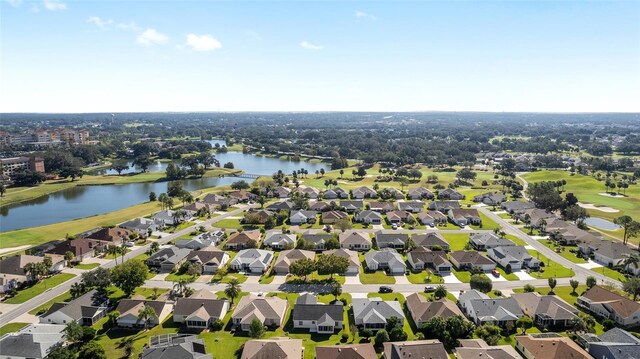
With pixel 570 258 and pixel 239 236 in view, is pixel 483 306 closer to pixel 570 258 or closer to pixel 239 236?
pixel 570 258

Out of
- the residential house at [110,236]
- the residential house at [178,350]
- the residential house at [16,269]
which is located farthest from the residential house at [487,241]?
the residential house at [16,269]

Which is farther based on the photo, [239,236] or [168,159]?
[168,159]

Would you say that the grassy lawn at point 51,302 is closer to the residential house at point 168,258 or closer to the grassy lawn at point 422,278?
the residential house at point 168,258

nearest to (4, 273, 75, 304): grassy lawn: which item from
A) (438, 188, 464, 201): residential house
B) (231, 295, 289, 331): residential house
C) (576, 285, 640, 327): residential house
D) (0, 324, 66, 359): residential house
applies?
(0, 324, 66, 359): residential house

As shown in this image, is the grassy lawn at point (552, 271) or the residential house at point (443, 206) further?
the residential house at point (443, 206)

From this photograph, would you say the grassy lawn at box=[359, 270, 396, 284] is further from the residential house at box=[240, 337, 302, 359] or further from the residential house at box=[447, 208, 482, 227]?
the residential house at box=[447, 208, 482, 227]

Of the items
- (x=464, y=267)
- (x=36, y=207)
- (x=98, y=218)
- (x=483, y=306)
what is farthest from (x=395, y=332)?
(x=36, y=207)
